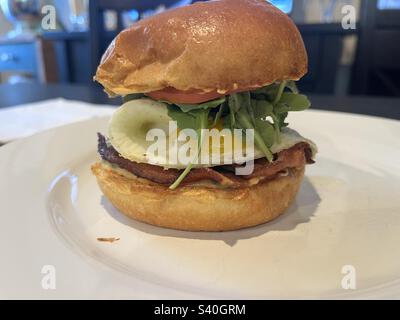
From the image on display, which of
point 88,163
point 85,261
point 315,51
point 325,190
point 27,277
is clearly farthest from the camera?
point 315,51

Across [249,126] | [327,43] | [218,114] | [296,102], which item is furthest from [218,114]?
[327,43]

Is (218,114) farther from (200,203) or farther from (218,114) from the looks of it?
(200,203)

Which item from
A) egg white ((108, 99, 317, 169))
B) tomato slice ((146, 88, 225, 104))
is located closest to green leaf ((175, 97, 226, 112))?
tomato slice ((146, 88, 225, 104))

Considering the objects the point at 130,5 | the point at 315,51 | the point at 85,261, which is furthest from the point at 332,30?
the point at 85,261

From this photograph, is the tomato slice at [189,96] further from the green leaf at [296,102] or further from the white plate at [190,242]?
the white plate at [190,242]

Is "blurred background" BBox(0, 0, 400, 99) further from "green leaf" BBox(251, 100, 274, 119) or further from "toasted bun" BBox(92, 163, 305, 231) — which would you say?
"toasted bun" BBox(92, 163, 305, 231)

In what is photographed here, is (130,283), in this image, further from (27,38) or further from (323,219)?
(27,38)

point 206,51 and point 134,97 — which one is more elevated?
point 206,51

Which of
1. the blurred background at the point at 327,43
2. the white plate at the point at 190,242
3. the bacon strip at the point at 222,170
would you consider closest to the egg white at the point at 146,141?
the bacon strip at the point at 222,170
